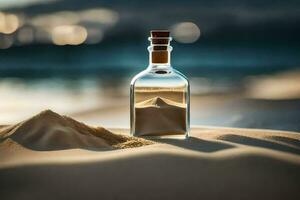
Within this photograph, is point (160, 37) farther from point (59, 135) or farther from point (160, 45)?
point (59, 135)

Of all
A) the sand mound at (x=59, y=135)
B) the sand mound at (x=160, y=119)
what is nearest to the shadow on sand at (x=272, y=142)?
the sand mound at (x=160, y=119)

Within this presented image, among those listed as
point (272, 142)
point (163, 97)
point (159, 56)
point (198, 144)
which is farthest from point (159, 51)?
point (272, 142)

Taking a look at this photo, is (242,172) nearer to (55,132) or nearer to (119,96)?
(55,132)

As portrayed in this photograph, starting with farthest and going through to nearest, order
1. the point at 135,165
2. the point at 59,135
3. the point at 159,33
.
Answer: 1. the point at 159,33
2. the point at 59,135
3. the point at 135,165

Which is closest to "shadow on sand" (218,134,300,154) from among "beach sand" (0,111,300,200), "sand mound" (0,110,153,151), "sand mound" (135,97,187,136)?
"beach sand" (0,111,300,200)

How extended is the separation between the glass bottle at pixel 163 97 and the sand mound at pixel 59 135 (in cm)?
9

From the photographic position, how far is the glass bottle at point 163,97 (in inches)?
71.1

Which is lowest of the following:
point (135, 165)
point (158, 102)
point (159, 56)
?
point (135, 165)

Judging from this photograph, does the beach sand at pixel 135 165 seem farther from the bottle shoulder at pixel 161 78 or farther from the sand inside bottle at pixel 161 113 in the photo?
the bottle shoulder at pixel 161 78

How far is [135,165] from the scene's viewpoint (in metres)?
1.42

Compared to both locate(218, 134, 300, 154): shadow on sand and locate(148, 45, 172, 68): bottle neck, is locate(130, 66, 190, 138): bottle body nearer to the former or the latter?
locate(148, 45, 172, 68): bottle neck

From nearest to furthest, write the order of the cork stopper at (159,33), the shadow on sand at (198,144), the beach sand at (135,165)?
1. the beach sand at (135,165)
2. the shadow on sand at (198,144)
3. the cork stopper at (159,33)

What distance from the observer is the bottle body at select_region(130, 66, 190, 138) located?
1.81m

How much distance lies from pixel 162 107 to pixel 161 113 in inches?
0.8
